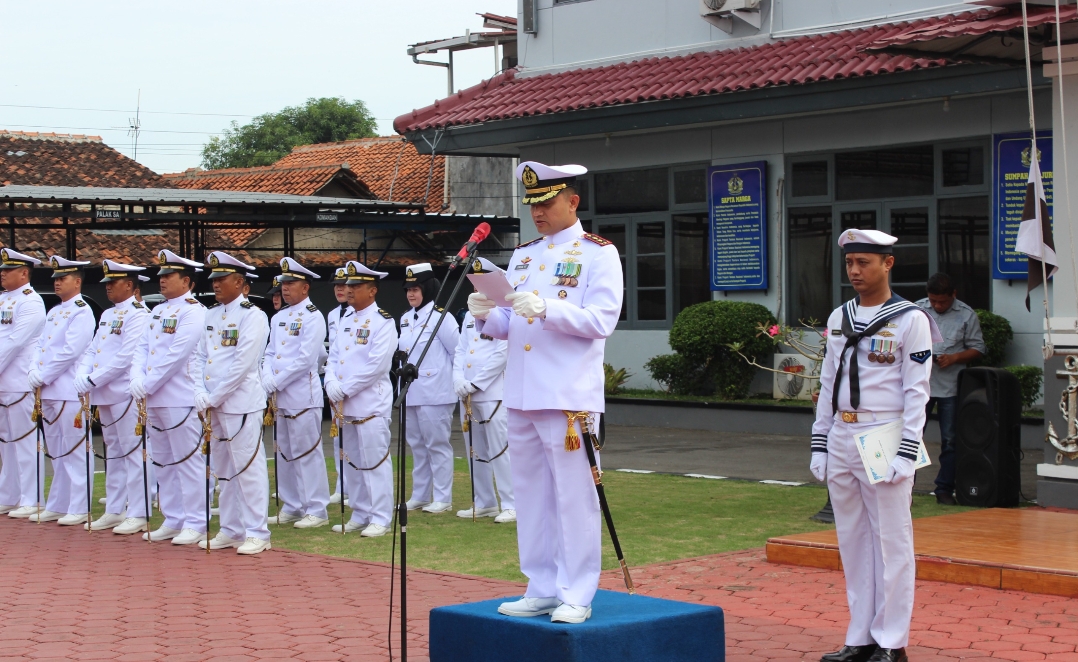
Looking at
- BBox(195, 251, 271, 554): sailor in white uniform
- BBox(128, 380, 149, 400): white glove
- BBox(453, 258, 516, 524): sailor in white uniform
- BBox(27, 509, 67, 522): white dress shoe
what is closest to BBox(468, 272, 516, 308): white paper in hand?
BBox(195, 251, 271, 554): sailor in white uniform

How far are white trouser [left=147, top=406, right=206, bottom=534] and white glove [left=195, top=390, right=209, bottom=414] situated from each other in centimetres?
71

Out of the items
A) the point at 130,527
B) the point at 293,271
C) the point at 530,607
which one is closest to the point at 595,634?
the point at 530,607

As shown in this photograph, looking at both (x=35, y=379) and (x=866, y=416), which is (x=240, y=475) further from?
(x=866, y=416)

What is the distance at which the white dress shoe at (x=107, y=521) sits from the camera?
11151mm

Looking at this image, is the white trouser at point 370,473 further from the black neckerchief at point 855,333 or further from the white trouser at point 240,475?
the black neckerchief at point 855,333

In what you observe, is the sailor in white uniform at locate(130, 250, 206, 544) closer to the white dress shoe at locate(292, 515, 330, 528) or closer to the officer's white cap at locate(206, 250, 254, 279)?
the officer's white cap at locate(206, 250, 254, 279)

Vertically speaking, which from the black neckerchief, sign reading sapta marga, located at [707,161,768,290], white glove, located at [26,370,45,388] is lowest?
white glove, located at [26,370,45,388]

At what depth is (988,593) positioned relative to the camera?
7469 millimetres

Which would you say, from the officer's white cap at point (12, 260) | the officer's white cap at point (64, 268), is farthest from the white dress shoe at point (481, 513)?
the officer's white cap at point (12, 260)

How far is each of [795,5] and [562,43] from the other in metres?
4.11

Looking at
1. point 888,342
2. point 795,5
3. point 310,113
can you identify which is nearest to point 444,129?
point 795,5

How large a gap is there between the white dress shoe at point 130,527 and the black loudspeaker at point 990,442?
6.78 metres

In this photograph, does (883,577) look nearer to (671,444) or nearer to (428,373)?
(428,373)

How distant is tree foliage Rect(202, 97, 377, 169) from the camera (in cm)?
5209
